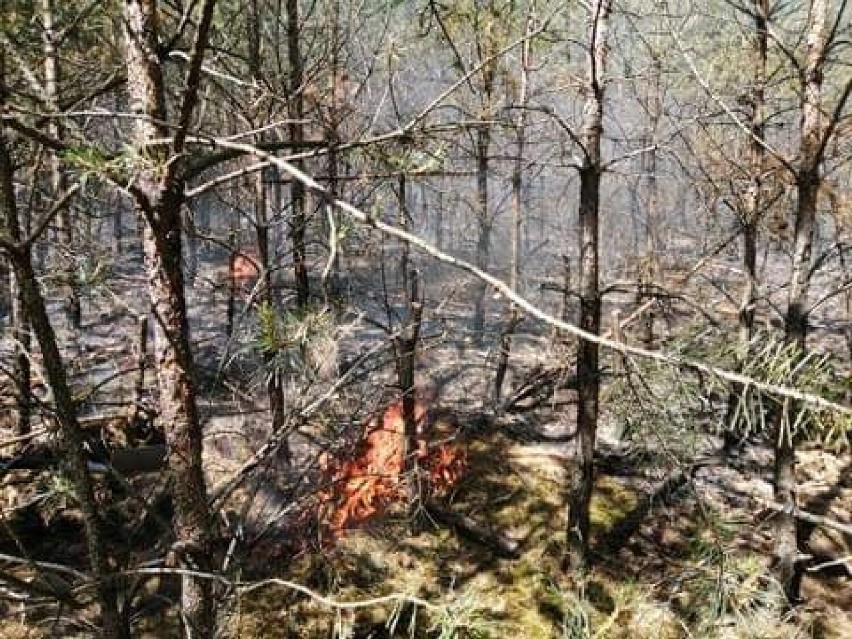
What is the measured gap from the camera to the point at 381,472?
6.79 metres

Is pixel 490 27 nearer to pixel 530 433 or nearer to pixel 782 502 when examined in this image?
pixel 530 433

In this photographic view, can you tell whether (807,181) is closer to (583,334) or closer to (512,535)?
(512,535)

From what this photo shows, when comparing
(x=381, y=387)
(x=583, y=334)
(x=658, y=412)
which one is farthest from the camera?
(x=658, y=412)

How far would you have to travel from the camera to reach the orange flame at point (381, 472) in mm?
6504

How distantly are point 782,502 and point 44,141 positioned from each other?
18.5 feet

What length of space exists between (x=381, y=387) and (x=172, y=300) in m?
1.24

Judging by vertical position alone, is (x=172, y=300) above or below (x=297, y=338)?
above

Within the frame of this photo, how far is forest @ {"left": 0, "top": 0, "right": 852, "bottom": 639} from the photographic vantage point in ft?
5.79

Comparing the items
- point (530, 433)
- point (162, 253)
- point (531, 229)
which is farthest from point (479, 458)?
point (531, 229)

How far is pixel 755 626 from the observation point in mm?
1925

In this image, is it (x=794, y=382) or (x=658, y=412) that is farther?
(x=658, y=412)

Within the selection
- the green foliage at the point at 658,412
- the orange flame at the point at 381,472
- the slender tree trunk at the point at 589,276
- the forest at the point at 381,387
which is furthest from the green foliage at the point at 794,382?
the orange flame at the point at 381,472

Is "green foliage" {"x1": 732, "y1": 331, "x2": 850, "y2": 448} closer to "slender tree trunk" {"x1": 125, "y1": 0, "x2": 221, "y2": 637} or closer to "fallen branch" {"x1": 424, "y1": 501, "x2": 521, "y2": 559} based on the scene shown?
"slender tree trunk" {"x1": 125, "y1": 0, "x2": 221, "y2": 637}

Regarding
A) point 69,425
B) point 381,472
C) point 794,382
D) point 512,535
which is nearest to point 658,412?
point 794,382
